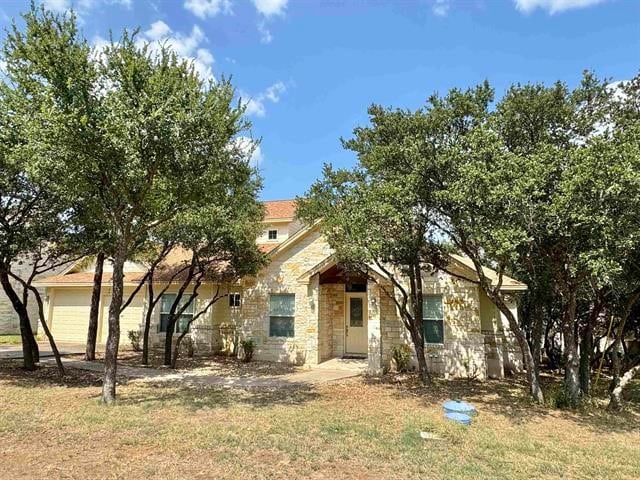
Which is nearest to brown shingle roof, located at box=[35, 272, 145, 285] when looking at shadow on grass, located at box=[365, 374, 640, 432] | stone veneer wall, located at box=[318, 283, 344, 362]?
stone veneer wall, located at box=[318, 283, 344, 362]

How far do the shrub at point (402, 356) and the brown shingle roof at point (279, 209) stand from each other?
1055 centimetres

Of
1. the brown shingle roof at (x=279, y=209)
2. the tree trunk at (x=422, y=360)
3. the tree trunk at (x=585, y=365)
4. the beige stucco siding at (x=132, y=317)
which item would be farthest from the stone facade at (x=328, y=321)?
the brown shingle roof at (x=279, y=209)

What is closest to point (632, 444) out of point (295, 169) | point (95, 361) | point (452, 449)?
point (452, 449)

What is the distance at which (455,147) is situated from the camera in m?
8.73

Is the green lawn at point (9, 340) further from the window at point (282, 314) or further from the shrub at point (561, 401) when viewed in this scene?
the shrub at point (561, 401)

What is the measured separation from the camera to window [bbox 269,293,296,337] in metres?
16.1

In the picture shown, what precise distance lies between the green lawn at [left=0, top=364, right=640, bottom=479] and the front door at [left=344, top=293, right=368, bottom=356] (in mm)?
5637

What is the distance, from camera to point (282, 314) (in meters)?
16.2

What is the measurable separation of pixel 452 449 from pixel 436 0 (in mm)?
9528

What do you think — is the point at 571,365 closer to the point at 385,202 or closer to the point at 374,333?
the point at 385,202

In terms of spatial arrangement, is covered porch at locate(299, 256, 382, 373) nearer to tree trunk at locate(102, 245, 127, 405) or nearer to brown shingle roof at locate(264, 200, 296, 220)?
tree trunk at locate(102, 245, 127, 405)

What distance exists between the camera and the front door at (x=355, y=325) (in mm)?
16578

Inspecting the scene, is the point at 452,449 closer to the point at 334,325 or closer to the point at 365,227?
the point at 365,227

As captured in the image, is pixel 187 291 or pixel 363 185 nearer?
pixel 363 185
